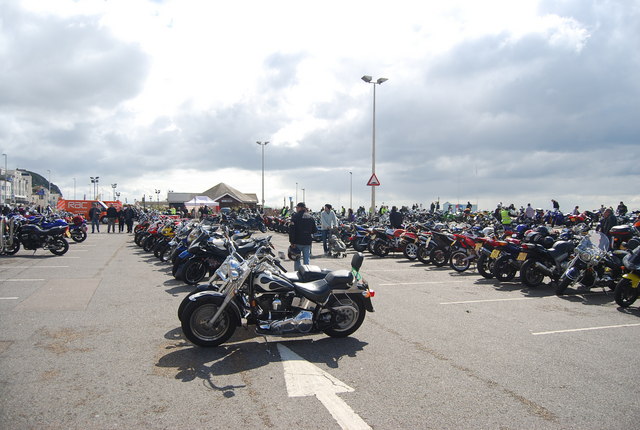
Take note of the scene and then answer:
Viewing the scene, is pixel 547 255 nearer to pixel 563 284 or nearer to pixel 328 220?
pixel 563 284

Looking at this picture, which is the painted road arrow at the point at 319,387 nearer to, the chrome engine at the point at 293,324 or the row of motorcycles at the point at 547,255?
the chrome engine at the point at 293,324

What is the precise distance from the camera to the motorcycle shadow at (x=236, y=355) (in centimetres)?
461

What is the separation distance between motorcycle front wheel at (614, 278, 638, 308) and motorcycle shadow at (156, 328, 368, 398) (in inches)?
205

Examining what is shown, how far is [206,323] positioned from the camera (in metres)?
5.37

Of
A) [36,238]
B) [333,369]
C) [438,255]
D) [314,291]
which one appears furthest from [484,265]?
[36,238]

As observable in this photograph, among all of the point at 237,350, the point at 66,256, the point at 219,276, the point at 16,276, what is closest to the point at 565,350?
the point at 237,350

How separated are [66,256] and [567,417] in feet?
48.7

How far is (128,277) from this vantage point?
10531 mm

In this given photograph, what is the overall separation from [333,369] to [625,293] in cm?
614

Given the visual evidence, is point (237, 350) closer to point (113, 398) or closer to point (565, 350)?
point (113, 398)

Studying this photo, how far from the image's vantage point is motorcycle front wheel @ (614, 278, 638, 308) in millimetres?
7934

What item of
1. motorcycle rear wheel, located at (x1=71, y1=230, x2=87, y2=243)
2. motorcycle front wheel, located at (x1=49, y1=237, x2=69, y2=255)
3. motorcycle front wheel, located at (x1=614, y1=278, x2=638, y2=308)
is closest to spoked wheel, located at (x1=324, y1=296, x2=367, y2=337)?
motorcycle front wheel, located at (x1=614, y1=278, x2=638, y2=308)

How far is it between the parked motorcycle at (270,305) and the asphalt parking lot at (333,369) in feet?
0.81

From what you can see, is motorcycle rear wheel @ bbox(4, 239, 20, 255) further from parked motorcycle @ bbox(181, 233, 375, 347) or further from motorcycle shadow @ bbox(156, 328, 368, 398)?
parked motorcycle @ bbox(181, 233, 375, 347)
